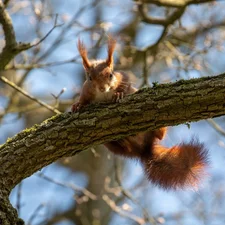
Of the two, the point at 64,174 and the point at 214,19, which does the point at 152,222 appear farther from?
the point at 64,174

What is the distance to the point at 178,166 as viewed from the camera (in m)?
3.19

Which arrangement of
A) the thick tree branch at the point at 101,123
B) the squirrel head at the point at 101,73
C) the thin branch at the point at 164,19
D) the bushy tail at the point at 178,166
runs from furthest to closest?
the thin branch at the point at 164,19, the squirrel head at the point at 101,73, the bushy tail at the point at 178,166, the thick tree branch at the point at 101,123

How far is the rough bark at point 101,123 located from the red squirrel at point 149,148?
285 mm

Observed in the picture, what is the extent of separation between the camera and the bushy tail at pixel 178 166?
10.2 ft

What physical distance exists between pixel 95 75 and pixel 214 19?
261 cm

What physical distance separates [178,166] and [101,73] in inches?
29.8

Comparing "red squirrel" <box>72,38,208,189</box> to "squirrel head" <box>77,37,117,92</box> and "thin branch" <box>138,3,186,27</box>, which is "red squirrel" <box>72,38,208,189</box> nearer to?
"squirrel head" <box>77,37,117,92</box>

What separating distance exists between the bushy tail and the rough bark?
51 centimetres

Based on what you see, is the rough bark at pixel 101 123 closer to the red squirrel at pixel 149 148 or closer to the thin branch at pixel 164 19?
the red squirrel at pixel 149 148

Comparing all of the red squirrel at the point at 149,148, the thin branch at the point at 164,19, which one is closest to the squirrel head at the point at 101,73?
the red squirrel at the point at 149,148

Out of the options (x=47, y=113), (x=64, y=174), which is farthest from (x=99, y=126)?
(x=64, y=174)

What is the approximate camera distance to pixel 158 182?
3.25 metres

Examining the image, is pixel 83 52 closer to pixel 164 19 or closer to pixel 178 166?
pixel 178 166

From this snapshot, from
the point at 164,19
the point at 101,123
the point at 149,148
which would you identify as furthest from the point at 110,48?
the point at 164,19
